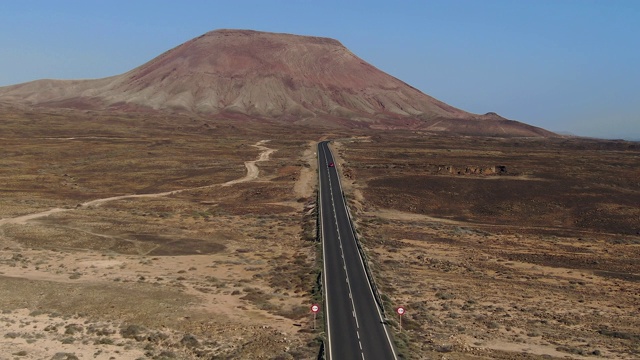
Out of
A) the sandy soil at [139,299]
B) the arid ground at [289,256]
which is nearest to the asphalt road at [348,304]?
the arid ground at [289,256]

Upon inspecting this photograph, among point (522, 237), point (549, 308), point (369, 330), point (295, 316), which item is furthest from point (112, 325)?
point (522, 237)

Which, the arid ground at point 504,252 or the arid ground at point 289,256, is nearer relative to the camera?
the arid ground at point 289,256

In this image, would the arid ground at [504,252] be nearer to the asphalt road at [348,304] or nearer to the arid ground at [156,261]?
the asphalt road at [348,304]

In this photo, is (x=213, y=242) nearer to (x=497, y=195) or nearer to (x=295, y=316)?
(x=295, y=316)

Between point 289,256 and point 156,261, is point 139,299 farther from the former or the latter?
point 289,256

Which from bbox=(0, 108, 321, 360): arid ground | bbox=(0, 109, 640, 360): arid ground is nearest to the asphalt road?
bbox=(0, 109, 640, 360): arid ground

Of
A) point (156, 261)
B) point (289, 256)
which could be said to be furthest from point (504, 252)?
point (156, 261)

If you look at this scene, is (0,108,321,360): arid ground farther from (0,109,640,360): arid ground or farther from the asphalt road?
the asphalt road
